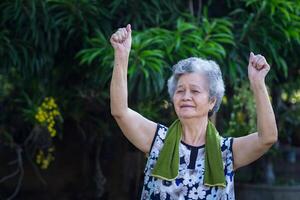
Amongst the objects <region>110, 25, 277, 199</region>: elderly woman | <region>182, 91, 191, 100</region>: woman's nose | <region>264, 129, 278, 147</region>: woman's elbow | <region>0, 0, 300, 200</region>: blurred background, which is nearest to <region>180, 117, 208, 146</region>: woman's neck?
<region>110, 25, 277, 199</region>: elderly woman

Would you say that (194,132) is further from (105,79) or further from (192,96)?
(105,79)

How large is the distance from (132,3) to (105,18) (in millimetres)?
256

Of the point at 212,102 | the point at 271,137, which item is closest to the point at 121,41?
the point at 212,102

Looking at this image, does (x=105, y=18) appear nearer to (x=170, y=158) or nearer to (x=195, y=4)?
(x=195, y=4)

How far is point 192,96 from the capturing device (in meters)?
2.74

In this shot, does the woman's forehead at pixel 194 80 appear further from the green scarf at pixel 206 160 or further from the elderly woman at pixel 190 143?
the green scarf at pixel 206 160

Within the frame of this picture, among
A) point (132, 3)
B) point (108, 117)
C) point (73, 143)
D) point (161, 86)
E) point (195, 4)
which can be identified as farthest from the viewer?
point (73, 143)

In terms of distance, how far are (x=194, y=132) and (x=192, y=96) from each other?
18cm

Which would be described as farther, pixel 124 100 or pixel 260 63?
pixel 124 100

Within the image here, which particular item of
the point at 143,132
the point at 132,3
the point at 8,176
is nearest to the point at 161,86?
the point at 132,3

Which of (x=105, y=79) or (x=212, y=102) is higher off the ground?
(x=105, y=79)

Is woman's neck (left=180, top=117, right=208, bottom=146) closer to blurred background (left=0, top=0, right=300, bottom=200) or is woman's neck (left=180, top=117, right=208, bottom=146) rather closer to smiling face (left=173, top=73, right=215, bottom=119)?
smiling face (left=173, top=73, right=215, bottom=119)

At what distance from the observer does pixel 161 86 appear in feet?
14.7

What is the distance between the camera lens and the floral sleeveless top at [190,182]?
8.98 feet
